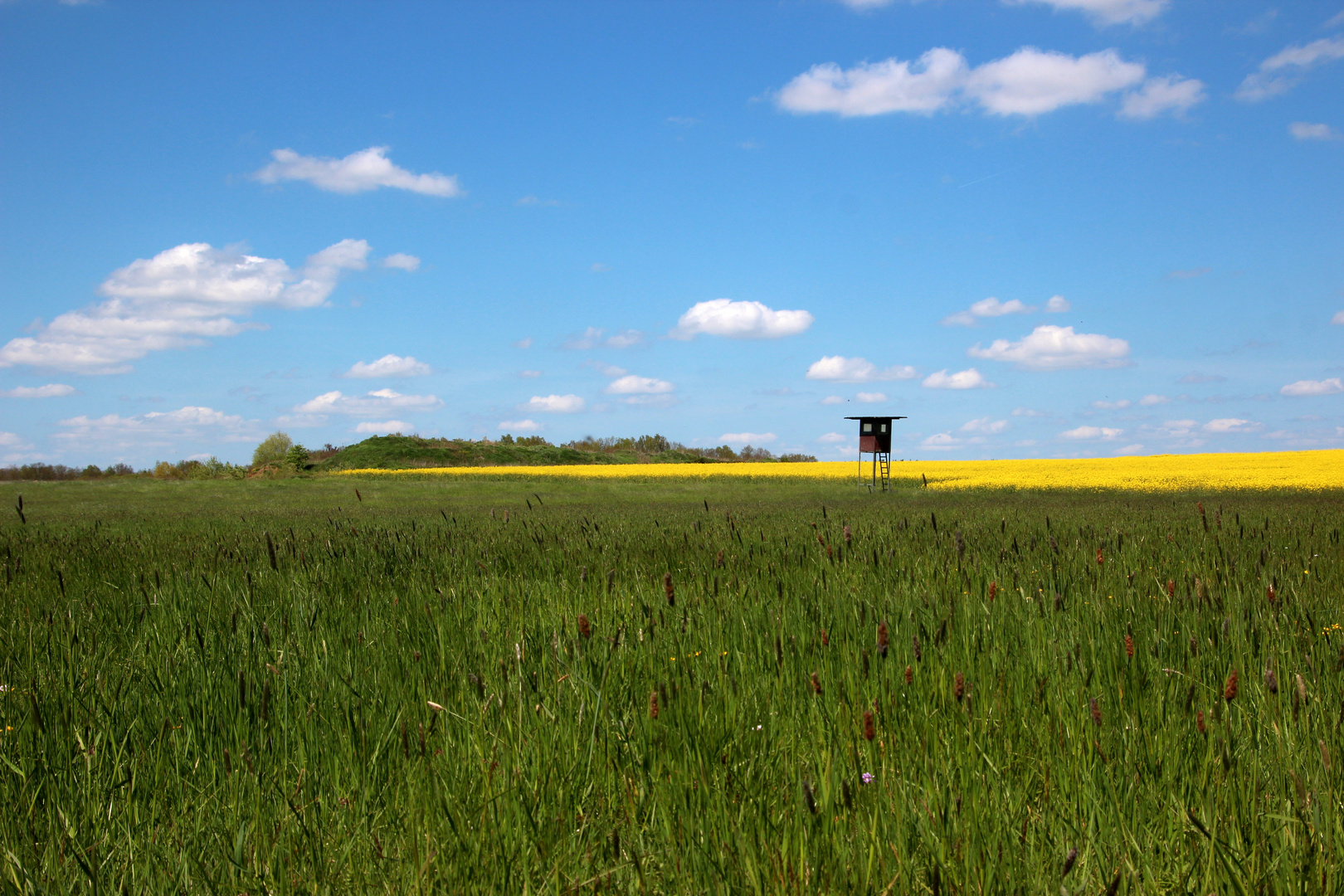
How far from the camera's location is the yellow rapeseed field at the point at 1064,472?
994 inches

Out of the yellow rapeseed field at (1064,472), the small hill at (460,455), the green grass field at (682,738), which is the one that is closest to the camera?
the green grass field at (682,738)

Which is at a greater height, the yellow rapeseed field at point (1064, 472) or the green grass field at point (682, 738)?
the yellow rapeseed field at point (1064, 472)

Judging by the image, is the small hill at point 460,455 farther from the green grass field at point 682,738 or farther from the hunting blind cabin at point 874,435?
the green grass field at point 682,738

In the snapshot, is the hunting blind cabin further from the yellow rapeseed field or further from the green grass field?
the green grass field

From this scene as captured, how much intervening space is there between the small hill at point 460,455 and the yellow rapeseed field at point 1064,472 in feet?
46.5

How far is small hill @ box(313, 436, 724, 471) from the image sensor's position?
58.2m

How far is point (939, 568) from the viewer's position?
490 centimetres

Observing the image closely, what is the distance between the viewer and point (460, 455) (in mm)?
61094

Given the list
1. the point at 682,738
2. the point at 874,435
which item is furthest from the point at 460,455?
the point at 682,738

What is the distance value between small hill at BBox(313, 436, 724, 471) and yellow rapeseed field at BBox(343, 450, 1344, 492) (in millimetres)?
14163

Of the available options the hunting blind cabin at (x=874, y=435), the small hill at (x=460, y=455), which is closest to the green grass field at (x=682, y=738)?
the hunting blind cabin at (x=874, y=435)

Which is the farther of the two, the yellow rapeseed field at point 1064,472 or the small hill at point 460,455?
the small hill at point 460,455

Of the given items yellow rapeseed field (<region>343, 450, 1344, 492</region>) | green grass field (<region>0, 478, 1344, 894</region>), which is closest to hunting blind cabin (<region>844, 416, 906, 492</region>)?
yellow rapeseed field (<region>343, 450, 1344, 492</region>)

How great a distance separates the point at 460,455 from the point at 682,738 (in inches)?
2420
